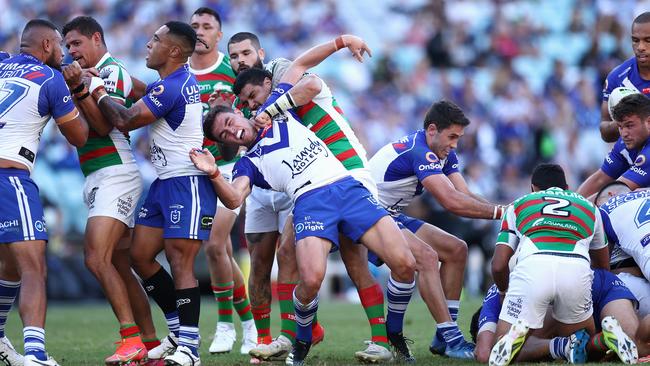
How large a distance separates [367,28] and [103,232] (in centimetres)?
1764

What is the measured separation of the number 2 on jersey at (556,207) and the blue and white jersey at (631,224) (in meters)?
0.88

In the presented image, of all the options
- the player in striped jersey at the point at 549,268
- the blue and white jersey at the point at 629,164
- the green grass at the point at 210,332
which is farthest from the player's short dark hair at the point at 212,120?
the blue and white jersey at the point at 629,164

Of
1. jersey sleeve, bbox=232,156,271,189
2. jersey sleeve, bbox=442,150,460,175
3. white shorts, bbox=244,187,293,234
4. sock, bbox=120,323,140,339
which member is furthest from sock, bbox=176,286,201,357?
jersey sleeve, bbox=442,150,460,175

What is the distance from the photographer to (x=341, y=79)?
23.0m

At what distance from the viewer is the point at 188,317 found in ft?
27.0

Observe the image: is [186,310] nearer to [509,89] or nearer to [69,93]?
[69,93]

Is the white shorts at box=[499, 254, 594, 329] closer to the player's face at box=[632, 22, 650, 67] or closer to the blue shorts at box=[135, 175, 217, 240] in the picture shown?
the blue shorts at box=[135, 175, 217, 240]

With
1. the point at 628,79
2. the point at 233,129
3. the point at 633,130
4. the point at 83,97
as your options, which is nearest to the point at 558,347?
the point at 633,130

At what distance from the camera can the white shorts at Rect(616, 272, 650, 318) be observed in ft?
→ 28.0

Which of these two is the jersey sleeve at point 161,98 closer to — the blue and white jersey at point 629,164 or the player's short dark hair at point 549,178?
the player's short dark hair at point 549,178

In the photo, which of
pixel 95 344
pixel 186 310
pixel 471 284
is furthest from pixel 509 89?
pixel 186 310

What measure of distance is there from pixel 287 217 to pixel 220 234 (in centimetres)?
127

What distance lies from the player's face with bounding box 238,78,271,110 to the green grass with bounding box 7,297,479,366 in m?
2.22

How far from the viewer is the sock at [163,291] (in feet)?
28.8
